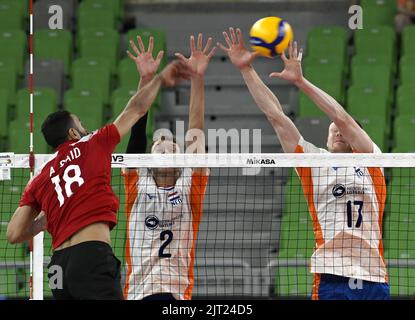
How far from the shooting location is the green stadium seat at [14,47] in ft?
53.5

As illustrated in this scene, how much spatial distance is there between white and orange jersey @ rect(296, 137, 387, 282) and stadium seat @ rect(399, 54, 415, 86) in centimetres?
611

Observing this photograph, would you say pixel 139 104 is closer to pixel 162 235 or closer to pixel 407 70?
pixel 162 235

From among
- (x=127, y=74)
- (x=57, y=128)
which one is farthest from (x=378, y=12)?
(x=57, y=128)

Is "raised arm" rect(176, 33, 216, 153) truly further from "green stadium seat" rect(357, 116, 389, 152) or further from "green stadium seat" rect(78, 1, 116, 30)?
"green stadium seat" rect(78, 1, 116, 30)

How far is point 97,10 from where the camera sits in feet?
56.0

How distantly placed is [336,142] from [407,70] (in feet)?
20.4

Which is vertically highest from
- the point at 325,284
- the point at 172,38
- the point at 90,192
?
the point at 172,38

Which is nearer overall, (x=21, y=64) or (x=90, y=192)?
(x=90, y=192)

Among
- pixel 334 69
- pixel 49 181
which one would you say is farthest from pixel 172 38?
pixel 49 181

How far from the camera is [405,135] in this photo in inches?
561

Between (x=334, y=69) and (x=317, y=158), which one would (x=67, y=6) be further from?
(x=317, y=158)

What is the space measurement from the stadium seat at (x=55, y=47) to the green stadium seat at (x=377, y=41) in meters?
4.36

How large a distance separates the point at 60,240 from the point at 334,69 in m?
8.41

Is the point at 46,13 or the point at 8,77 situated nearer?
the point at 8,77
